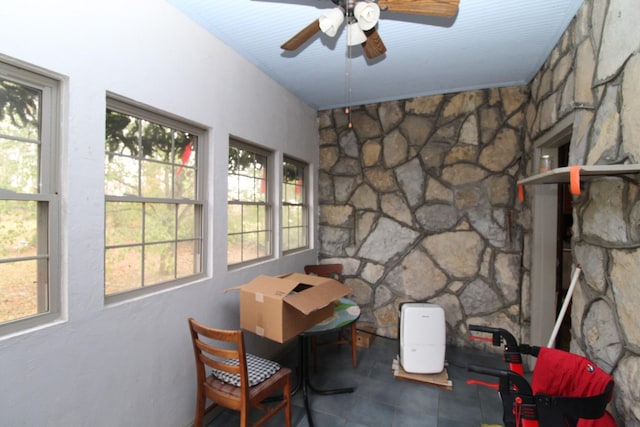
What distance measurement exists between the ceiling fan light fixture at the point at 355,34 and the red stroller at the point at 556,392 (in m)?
1.76

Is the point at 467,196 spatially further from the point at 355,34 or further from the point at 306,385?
the point at 306,385

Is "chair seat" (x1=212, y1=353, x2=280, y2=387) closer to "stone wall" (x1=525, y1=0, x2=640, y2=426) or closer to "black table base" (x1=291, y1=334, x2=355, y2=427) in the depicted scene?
"black table base" (x1=291, y1=334, x2=355, y2=427)

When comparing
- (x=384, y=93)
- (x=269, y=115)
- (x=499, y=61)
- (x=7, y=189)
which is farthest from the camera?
(x=384, y=93)

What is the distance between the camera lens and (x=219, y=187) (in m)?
2.18

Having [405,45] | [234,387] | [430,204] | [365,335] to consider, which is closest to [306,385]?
[234,387]

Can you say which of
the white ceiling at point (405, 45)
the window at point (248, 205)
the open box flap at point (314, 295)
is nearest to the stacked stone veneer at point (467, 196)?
the white ceiling at point (405, 45)

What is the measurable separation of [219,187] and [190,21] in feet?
3.50

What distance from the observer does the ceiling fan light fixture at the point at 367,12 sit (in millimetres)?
1390

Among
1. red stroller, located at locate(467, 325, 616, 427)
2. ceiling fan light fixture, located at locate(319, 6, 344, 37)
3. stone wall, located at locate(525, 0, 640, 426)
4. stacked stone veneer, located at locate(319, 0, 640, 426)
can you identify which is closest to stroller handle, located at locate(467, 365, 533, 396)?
red stroller, located at locate(467, 325, 616, 427)

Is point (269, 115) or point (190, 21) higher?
point (190, 21)

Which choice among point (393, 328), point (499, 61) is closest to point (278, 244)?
point (393, 328)

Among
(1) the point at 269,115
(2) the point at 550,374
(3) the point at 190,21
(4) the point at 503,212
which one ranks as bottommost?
Answer: (2) the point at 550,374

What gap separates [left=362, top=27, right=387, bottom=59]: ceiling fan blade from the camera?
66.3 inches

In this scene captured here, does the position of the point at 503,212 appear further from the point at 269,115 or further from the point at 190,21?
the point at 190,21
